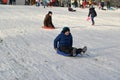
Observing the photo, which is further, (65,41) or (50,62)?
(65,41)

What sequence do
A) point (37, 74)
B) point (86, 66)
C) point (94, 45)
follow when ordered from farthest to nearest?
point (94, 45) → point (86, 66) → point (37, 74)

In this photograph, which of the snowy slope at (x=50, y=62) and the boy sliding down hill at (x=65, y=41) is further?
the boy sliding down hill at (x=65, y=41)

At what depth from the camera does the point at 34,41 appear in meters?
14.8

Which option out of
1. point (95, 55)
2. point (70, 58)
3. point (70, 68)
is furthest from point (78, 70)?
point (95, 55)

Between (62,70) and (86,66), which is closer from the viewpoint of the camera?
(62,70)

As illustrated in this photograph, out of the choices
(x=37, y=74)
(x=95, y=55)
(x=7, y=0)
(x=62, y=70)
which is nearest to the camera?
(x=37, y=74)

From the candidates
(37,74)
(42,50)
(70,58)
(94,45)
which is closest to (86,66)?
(70,58)

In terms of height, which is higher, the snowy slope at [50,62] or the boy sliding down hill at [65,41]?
the boy sliding down hill at [65,41]

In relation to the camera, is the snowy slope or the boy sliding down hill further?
the boy sliding down hill

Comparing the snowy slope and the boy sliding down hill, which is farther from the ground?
the boy sliding down hill

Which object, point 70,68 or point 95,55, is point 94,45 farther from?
point 70,68

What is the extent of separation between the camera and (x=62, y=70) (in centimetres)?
932

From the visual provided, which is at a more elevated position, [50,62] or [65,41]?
[65,41]

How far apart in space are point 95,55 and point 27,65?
115 inches
